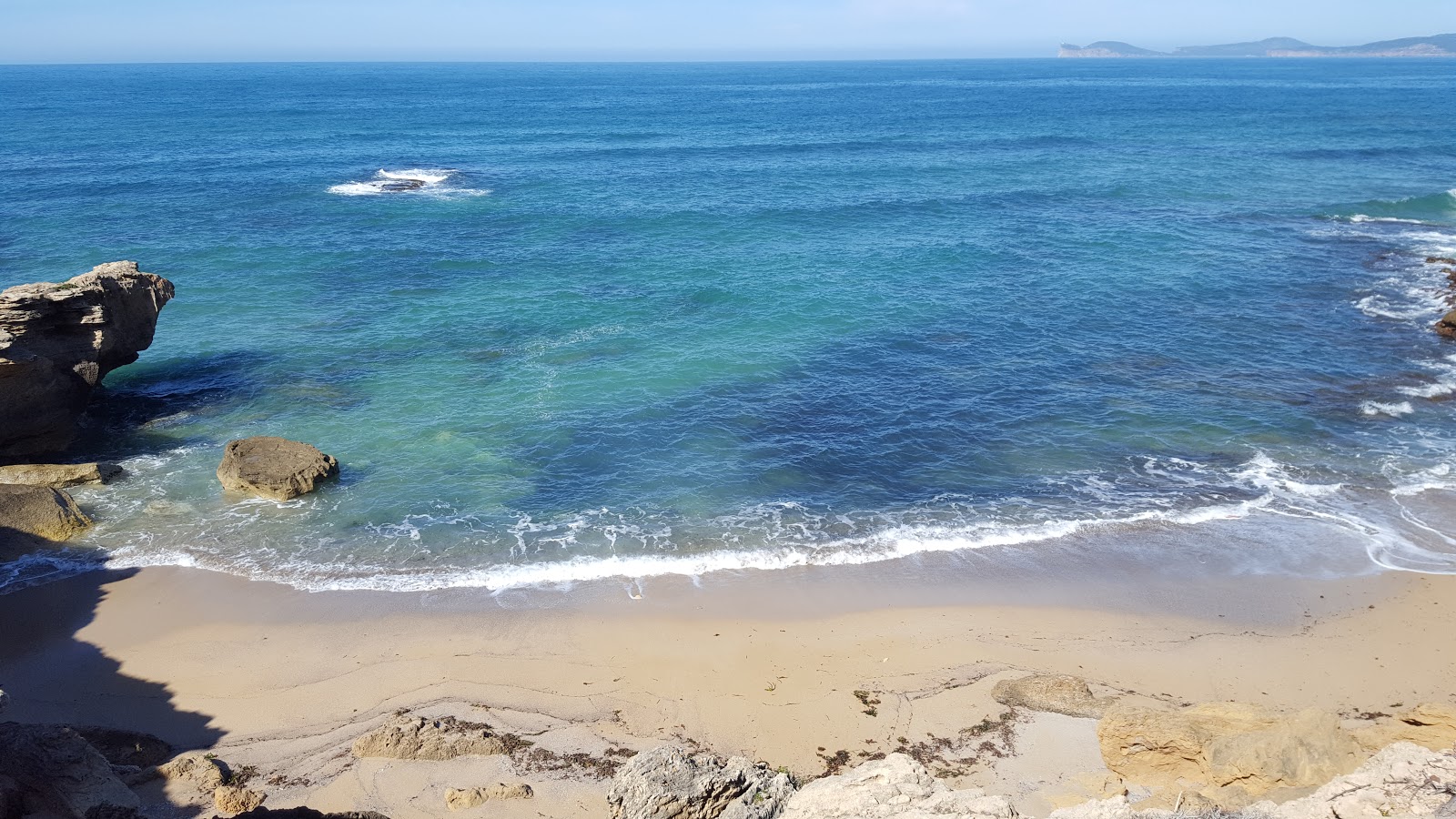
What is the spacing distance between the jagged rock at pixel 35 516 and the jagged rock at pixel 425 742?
39.5 feet

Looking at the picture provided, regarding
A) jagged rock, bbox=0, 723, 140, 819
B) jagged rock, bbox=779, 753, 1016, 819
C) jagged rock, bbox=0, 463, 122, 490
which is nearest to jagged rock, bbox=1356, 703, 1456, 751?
jagged rock, bbox=779, 753, 1016, 819

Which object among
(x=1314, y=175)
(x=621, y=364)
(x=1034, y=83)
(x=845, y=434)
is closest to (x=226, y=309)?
(x=621, y=364)

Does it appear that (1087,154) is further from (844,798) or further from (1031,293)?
(844,798)

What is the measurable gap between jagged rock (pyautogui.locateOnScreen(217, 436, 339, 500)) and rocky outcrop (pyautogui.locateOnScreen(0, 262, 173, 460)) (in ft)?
17.3

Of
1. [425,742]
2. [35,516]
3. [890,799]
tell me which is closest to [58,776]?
[425,742]

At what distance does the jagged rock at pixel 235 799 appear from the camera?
1310cm

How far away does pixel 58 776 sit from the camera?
39.1 ft

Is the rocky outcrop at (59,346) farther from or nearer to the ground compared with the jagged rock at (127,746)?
farther from the ground

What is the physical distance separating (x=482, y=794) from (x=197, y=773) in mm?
4531

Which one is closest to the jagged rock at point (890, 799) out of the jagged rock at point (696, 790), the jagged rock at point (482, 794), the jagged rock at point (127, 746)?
the jagged rock at point (696, 790)

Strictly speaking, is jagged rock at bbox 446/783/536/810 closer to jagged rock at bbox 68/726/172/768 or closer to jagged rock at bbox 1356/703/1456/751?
jagged rock at bbox 68/726/172/768

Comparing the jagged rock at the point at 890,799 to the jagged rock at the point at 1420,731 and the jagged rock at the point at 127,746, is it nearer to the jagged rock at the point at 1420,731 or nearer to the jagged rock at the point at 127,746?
the jagged rock at the point at 1420,731

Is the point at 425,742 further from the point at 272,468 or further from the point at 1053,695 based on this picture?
the point at 272,468

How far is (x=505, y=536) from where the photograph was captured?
70.4 feet
